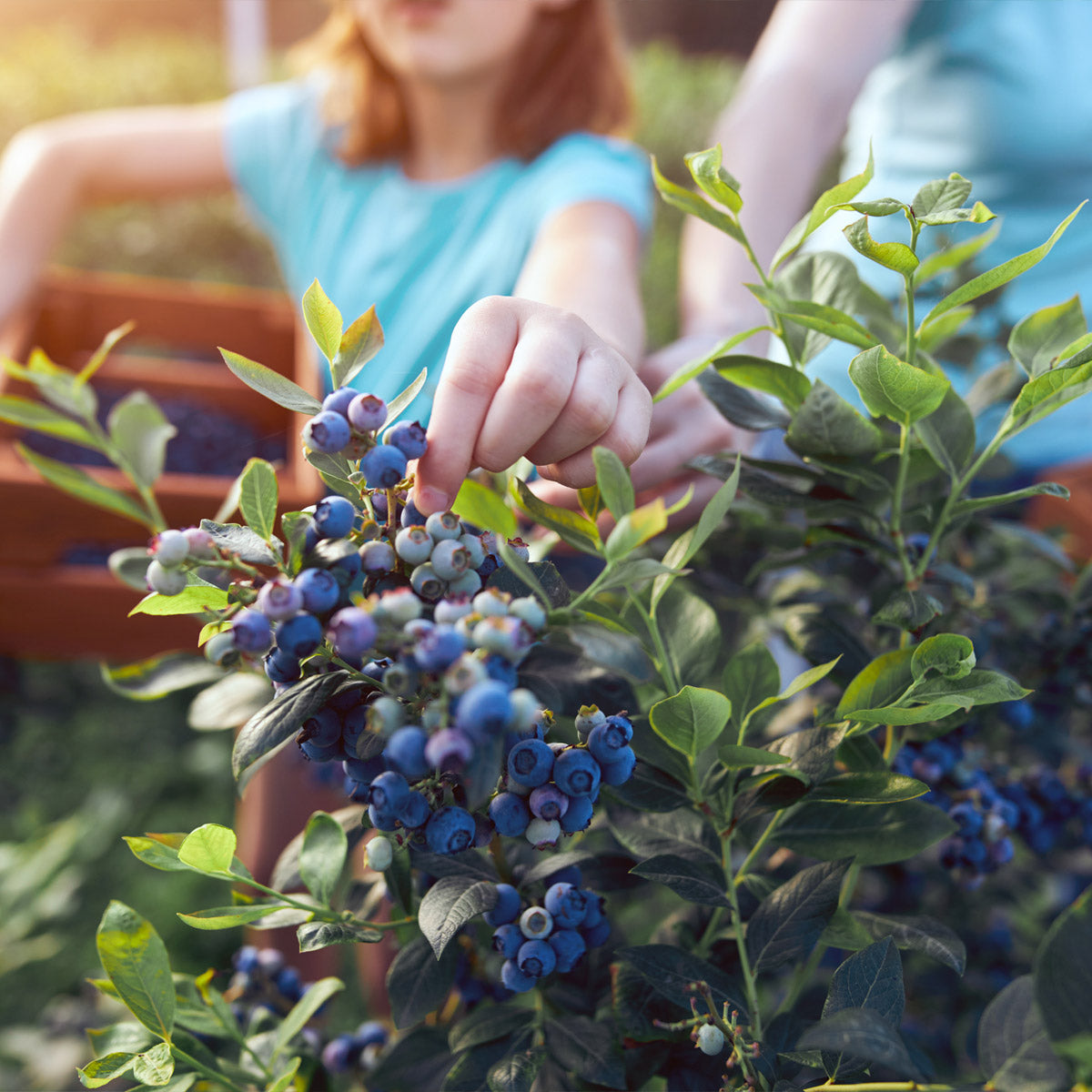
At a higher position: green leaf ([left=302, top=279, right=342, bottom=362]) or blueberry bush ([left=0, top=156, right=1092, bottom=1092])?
green leaf ([left=302, top=279, right=342, bottom=362])

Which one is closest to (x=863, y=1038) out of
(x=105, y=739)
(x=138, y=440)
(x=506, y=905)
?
(x=506, y=905)

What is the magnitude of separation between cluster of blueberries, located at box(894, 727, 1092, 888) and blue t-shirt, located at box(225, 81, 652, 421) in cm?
69

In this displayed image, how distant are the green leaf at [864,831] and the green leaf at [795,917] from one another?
0.01 metres

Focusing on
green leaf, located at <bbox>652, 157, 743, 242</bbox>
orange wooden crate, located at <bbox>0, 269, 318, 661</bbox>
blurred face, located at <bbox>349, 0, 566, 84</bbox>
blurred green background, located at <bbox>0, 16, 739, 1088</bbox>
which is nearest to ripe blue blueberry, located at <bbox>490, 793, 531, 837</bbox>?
green leaf, located at <bbox>652, 157, 743, 242</bbox>

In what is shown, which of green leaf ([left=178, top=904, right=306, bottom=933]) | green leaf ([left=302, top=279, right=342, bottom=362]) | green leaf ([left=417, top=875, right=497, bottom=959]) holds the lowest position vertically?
green leaf ([left=178, top=904, right=306, bottom=933])

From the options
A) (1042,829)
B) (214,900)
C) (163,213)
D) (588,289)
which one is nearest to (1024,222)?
(588,289)

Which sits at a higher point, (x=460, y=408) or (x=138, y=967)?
(x=460, y=408)

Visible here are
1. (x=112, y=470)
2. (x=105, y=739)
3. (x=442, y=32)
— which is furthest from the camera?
(x=105, y=739)

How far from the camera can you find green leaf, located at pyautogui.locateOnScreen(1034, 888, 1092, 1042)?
0.26 meters

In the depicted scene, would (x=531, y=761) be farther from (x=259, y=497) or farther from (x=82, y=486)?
(x=82, y=486)

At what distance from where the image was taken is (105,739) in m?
2.03

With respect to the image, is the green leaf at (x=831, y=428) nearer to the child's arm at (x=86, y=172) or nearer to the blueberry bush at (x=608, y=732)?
the blueberry bush at (x=608, y=732)

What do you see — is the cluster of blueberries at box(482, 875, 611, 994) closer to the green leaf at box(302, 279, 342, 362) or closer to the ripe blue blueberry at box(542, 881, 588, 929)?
the ripe blue blueberry at box(542, 881, 588, 929)

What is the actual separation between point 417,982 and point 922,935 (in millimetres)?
258
